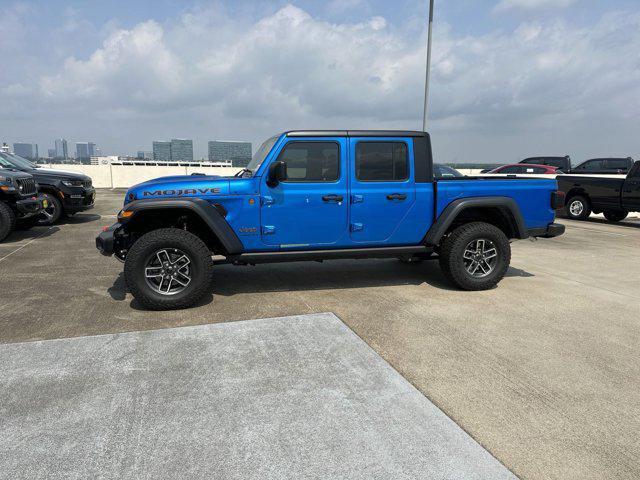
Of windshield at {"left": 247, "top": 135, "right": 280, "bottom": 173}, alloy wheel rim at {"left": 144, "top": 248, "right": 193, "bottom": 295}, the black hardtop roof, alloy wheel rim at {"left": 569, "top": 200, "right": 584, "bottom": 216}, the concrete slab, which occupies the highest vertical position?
the black hardtop roof

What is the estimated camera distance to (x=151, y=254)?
4203 mm

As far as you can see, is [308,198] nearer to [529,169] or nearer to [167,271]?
[167,271]

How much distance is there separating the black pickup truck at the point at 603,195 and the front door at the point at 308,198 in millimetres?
9700

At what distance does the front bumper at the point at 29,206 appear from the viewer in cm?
777

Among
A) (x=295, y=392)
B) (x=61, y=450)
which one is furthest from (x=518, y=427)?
(x=61, y=450)

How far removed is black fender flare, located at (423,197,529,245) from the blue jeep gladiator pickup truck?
0.5 inches

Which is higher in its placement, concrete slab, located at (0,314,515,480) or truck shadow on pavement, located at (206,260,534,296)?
truck shadow on pavement, located at (206,260,534,296)

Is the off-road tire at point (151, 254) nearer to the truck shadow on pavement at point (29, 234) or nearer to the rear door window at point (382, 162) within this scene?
the rear door window at point (382, 162)

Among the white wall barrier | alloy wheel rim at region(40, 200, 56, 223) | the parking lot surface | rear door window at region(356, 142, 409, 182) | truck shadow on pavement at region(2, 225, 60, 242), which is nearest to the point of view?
the parking lot surface

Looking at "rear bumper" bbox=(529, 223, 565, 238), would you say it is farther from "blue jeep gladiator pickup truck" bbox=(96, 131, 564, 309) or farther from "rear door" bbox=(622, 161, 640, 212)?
"rear door" bbox=(622, 161, 640, 212)

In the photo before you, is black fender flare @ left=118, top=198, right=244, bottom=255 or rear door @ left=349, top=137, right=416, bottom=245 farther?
rear door @ left=349, top=137, right=416, bottom=245

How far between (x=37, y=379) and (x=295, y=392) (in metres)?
1.75

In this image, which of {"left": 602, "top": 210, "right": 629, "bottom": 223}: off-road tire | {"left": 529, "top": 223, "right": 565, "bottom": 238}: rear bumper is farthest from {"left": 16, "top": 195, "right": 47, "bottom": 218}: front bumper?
{"left": 602, "top": 210, "right": 629, "bottom": 223}: off-road tire

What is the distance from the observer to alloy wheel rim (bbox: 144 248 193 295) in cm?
426
